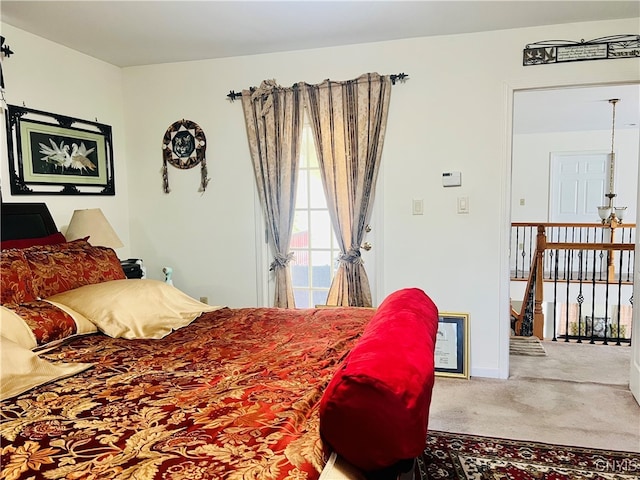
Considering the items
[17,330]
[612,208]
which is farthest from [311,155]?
[612,208]

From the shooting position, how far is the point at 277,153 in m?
3.64

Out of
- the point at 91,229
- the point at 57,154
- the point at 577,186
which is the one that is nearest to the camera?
the point at 91,229

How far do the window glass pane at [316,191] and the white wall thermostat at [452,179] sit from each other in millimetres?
941

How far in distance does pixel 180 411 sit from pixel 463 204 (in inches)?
104

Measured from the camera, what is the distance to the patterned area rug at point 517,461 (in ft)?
7.11

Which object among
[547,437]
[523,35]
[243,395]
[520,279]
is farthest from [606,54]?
[520,279]

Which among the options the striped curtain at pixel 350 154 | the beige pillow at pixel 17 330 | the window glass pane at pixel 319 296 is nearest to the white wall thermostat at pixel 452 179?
the striped curtain at pixel 350 154

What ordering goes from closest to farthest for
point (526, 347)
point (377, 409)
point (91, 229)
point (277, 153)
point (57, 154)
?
point (377, 409), point (91, 229), point (57, 154), point (277, 153), point (526, 347)

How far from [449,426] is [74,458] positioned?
216 cm

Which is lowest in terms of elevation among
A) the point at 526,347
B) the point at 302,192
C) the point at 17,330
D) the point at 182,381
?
the point at 526,347

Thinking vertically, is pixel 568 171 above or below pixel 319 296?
above

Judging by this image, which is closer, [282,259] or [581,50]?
[581,50]

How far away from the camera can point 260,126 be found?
3.64 meters

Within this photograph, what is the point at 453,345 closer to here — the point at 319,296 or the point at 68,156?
the point at 319,296
